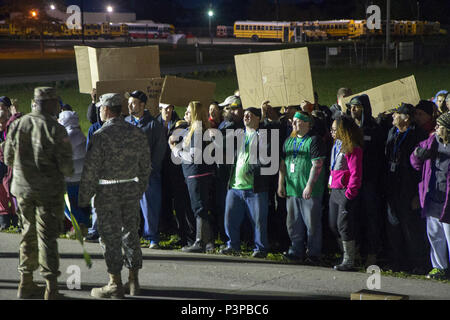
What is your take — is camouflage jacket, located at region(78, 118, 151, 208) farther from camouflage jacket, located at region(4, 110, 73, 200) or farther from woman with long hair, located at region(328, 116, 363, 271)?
woman with long hair, located at region(328, 116, 363, 271)

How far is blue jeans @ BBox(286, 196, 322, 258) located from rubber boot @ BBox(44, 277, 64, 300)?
8.99ft

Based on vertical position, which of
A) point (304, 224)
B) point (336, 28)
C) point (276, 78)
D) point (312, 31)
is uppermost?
point (336, 28)

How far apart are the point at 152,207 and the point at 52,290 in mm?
2406

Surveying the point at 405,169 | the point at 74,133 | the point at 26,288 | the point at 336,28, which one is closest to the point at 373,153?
the point at 405,169

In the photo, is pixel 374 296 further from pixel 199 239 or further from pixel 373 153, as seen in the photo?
pixel 199 239

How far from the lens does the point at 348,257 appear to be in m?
7.68

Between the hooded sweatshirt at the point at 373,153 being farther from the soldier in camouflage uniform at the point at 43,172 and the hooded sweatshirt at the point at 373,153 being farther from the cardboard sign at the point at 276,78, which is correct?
the soldier in camouflage uniform at the point at 43,172

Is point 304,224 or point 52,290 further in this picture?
point 304,224

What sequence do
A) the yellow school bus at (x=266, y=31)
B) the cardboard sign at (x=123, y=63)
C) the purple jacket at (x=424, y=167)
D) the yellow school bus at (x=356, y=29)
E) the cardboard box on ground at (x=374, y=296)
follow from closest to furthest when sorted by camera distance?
the cardboard box on ground at (x=374, y=296), the purple jacket at (x=424, y=167), the cardboard sign at (x=123, y=63), the yellow school bus at (x=266, y=31), the yellow school bus at (x=356, y=29)

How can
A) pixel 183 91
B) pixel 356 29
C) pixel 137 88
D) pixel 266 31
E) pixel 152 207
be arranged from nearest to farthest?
pixel 152 207 < pixel 183 91 < pixel 137 88 < pixel 266 31 < pixel 356 29

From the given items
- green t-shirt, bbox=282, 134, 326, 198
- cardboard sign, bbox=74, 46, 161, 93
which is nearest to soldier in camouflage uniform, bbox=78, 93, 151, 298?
green t-shirt, bbox=282, 134, 326, 198

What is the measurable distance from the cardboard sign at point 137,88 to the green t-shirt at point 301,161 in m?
2.29

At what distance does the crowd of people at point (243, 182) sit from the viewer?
6605 millimetres

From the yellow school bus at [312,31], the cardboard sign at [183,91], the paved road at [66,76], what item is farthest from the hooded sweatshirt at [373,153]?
the yellow school bus at [312,31]
